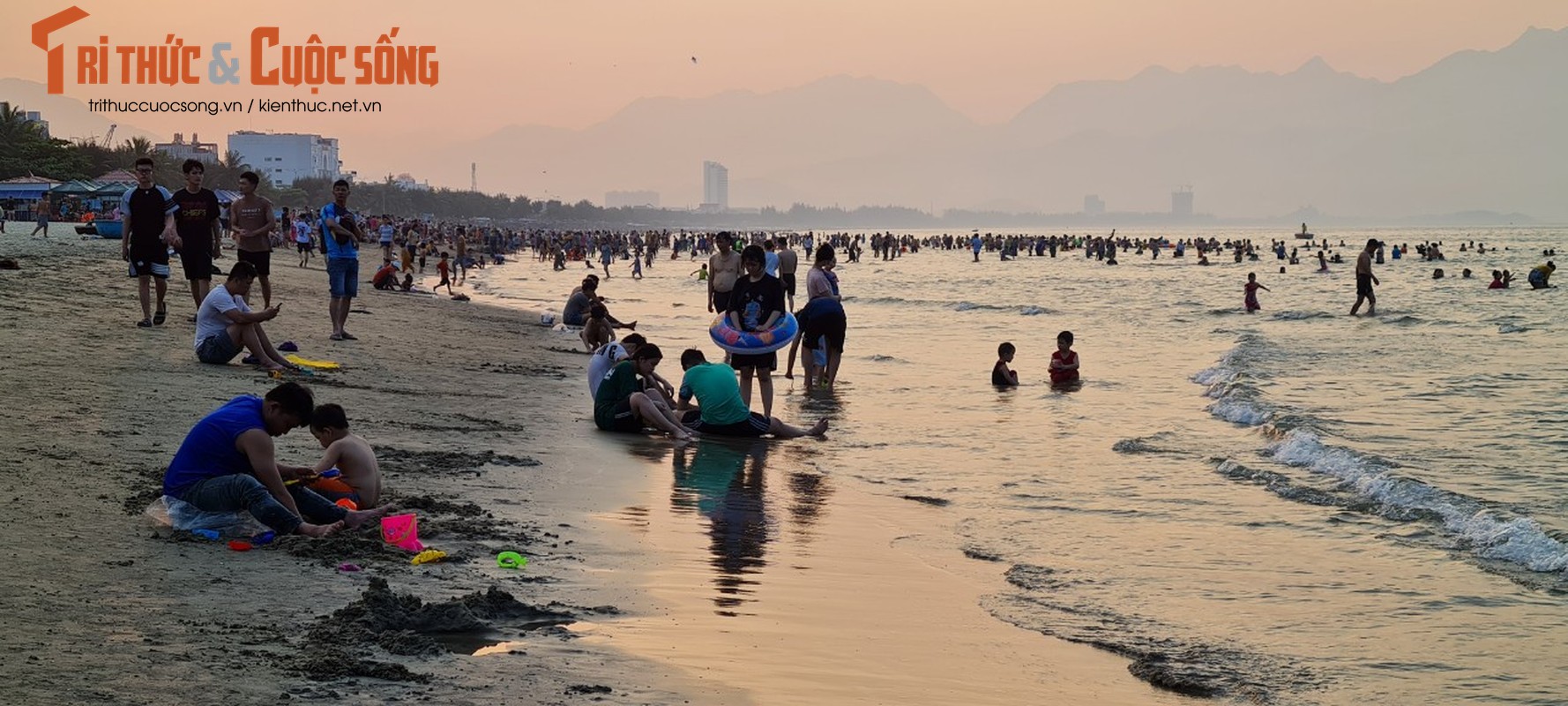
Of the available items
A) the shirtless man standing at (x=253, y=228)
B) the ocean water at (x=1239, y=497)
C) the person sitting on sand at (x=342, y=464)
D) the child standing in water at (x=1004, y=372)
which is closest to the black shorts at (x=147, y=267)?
the shirtless man standing at (x=253, y=228)

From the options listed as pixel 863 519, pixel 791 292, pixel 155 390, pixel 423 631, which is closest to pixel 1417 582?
pixel 863 519

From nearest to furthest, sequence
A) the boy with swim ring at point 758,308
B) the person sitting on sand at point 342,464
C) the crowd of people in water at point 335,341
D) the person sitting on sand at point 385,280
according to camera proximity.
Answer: the crowd of people in water at point 335,341 → the person sitting on sand at point 342,464 → the boy with swim ring at point 758,308 → the person sitting on sand at point 385,280

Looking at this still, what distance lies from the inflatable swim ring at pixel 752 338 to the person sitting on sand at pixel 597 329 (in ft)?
18.1

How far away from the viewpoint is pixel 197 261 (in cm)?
1296

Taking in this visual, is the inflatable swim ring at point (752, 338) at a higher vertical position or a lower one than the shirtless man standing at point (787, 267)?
lower

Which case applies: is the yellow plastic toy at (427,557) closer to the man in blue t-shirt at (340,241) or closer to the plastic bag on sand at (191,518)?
the plastic bag on sand at (191,518)

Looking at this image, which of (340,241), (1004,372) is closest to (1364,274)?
(1004,372)

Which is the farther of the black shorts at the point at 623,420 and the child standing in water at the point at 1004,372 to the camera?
the child standing in water at the point at 1004,372

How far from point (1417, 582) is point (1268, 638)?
1625 mm

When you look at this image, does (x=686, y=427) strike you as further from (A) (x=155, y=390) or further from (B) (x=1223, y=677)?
(B) (x=1223, y=677)

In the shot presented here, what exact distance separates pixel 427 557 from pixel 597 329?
11427mm

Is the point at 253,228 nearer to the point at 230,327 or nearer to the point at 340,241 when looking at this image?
the point at 340,241

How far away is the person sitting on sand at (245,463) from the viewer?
6.14 meters

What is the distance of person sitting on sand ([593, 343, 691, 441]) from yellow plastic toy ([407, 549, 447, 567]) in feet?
15.5
